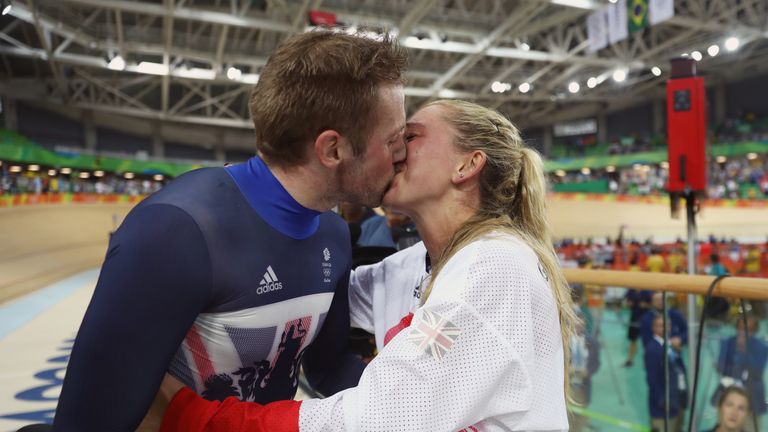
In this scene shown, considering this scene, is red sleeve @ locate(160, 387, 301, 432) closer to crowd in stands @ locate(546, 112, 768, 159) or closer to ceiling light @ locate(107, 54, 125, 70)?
ceiling light @ locate(107, 54, 125, 70)

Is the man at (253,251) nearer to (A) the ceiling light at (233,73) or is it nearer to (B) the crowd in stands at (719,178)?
(A) the ceiling light at (233,73)

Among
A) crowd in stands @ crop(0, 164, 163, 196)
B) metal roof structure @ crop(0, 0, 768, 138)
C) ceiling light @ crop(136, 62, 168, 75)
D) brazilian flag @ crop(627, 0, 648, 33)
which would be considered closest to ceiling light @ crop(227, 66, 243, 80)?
metal roof structure @ crop(0, 0, 768, 138)

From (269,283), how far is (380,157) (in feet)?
1.26

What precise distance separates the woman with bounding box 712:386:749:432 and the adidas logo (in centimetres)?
207

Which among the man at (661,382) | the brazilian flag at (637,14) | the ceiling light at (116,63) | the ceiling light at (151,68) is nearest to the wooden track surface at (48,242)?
the ceiling light at (116,63)

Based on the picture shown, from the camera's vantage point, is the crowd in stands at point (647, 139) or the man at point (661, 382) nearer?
the man at point (661, 382)

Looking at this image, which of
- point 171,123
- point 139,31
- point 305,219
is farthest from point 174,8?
point 171,123

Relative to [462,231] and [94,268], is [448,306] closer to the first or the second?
[462,231]

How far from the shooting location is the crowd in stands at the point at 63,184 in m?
17.1

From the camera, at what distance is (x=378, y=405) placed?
953 mm

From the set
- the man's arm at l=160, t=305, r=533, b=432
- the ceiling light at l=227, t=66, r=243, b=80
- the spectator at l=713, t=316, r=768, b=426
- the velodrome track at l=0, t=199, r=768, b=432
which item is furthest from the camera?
the ceiling light at l=227, t=66, r=243, b=80

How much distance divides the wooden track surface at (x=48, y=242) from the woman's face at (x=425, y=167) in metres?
9.41

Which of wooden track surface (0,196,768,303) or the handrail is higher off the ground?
the handrail

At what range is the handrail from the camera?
5.77 feet
